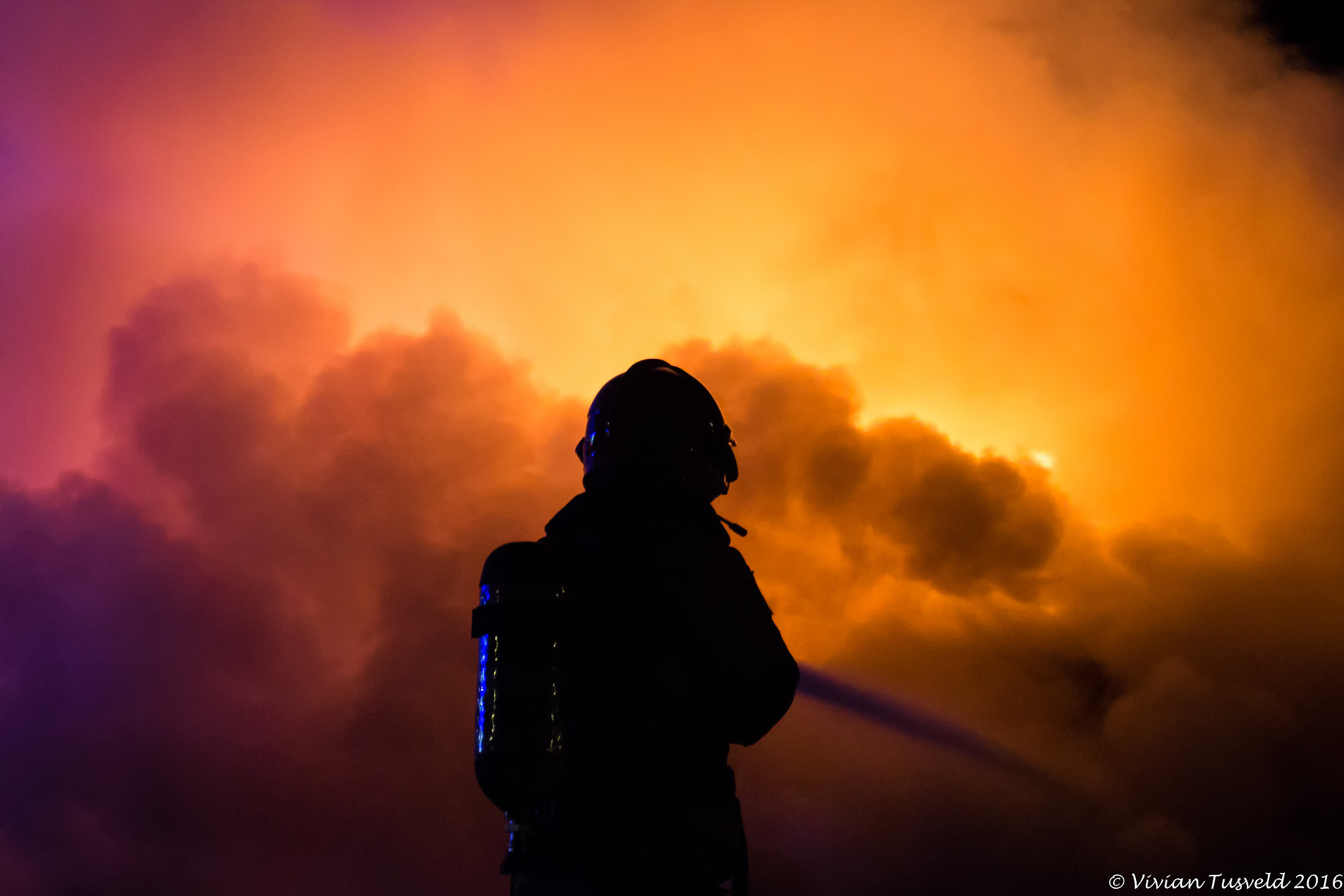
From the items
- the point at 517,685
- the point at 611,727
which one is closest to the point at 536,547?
the point at 517,685

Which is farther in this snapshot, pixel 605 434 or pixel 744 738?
pixel 605 434

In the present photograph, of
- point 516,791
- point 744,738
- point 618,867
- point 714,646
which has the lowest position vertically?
point 618,867

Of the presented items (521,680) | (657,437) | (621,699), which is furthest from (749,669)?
(657,437)

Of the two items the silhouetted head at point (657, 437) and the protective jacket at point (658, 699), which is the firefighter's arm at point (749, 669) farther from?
the silhouetted head at point (657, 437)

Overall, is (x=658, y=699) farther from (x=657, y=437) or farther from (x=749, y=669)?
(x=657, y=437)

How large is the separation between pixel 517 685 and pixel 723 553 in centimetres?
85

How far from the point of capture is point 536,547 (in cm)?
278

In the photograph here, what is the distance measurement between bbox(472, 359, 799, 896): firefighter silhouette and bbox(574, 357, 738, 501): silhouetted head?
0.82 ft

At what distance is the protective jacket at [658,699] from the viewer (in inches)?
101

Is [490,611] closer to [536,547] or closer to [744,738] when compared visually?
[536,547]

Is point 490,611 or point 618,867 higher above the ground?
point 490,611

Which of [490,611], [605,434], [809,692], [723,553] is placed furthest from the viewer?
[809,692]

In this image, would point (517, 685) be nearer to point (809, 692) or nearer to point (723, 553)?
point (723, 553)

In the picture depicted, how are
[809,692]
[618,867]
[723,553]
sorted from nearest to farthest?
1. [618,867]
2. [723,553]
3. [809,692]
